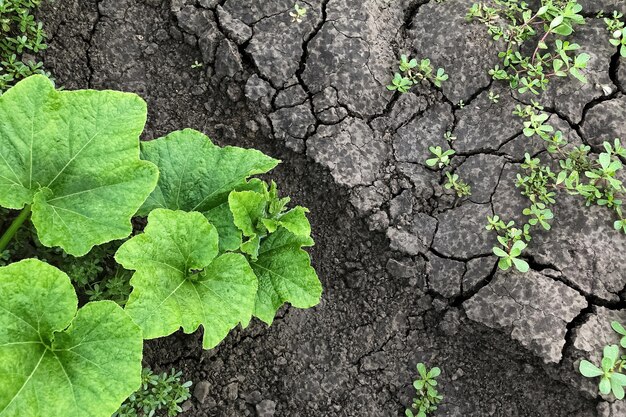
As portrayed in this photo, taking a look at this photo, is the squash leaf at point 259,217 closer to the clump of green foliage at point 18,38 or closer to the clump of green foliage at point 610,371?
the clump of green foliage at point 18,38

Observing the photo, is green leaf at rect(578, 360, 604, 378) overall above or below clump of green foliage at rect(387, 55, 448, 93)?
below

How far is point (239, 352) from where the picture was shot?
3.22 meters

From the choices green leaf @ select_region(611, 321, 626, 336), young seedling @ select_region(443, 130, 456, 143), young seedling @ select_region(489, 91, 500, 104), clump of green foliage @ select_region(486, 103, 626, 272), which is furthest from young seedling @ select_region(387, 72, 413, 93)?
green leaf @ select_region(611, 321, 626, 336)

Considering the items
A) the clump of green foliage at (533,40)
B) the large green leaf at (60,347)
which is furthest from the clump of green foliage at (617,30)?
the large green leaf at (60,347)

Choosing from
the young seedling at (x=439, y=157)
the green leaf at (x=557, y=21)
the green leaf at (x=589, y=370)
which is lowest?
the green leaf at (x=589, y=370)

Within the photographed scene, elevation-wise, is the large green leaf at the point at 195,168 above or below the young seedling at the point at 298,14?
below

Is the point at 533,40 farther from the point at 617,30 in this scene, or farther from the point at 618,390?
the point at 618,390

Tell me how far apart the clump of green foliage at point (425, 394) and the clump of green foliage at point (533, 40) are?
1.69m

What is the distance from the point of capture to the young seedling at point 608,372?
114 inches

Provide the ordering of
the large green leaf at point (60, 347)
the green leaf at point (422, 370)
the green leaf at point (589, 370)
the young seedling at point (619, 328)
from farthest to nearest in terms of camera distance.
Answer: the green leaf at point (422, 370) → the young seedling at point (619, 328) → the green leaf at point (589, 370) → the large green leaf at point (60, 347)

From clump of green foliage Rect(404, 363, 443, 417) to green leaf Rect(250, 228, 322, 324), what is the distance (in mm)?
801

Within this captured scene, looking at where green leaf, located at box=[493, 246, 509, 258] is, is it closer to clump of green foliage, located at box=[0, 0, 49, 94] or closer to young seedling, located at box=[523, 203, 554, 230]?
young seedling, located at box=[523, 203, 554, 230]

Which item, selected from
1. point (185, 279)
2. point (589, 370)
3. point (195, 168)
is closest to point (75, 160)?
point (195, 168)

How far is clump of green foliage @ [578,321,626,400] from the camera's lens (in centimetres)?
291
